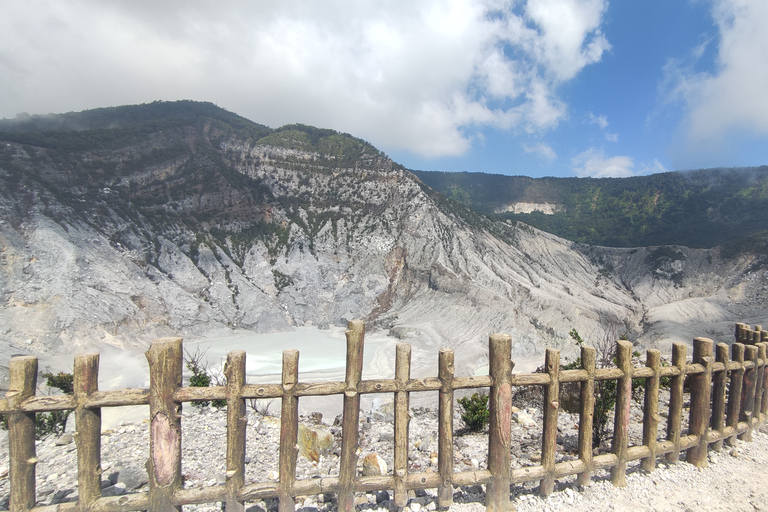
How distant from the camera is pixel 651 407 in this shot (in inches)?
231

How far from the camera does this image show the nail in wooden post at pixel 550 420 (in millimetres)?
5152

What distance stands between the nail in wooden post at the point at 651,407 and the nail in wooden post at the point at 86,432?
7.48 meters

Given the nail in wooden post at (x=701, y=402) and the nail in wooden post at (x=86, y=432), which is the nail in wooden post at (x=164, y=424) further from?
the nail in wooden post at (x=701, y=402)

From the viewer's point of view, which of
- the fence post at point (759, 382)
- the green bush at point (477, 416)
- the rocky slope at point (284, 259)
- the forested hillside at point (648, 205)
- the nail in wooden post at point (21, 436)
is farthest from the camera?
the forested hillside at point (648, 205)

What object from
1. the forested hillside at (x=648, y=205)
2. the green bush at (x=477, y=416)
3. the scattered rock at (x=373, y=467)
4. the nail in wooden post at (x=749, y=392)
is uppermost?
the forested hillside at (x=648, y=205)

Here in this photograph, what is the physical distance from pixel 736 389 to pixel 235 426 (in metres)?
8.67

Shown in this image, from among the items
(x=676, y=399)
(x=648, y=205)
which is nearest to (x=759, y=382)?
(x=676, y=399)

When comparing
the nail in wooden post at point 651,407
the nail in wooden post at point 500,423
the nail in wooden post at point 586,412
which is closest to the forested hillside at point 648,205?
the nail in wooden post at point 651,407

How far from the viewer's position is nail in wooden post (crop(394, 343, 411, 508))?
186 inches

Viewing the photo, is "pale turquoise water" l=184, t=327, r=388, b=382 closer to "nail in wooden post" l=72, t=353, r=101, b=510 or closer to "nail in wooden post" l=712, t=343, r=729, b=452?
"nail in wooden post" l=72, t=353, r=101, b=510

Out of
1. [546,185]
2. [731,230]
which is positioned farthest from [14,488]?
[546,185]

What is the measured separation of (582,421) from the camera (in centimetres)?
552

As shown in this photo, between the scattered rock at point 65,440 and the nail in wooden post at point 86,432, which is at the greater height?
the nail in wooden post at point 86,432

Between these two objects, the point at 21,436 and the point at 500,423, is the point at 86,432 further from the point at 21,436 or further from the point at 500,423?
the point at 500,423
